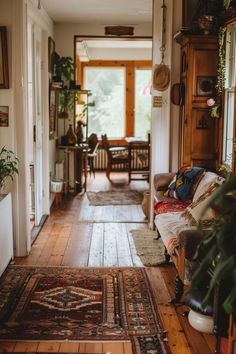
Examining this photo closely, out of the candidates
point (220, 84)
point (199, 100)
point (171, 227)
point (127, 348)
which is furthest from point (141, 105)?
point (127, 348)

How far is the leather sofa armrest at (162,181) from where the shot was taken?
5117 millimetres

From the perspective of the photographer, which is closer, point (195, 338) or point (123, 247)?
point (195, 338)

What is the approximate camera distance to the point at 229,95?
4.66m

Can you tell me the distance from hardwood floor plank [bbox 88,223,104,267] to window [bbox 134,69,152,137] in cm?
521

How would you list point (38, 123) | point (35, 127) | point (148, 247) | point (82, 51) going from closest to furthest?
point (148, 247)
point (35, 127)
point (38, 123)
point (82, 51)

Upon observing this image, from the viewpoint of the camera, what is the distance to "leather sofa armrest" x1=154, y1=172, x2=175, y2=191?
16.8ft

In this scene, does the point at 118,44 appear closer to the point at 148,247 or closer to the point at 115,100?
the point at 115,100

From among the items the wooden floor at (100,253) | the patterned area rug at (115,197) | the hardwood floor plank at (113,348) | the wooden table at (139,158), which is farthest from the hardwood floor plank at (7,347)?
the wooden table at (139,158)

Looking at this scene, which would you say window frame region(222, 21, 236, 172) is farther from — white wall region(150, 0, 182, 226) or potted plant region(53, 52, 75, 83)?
potted plant region(53, 52, 75, 83)

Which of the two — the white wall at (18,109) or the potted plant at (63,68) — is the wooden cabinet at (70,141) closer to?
the potted plant at (63,68)

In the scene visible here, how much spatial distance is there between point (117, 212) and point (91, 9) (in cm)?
267

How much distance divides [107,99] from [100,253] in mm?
6633

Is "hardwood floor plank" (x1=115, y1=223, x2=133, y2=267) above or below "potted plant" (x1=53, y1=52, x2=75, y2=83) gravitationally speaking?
below

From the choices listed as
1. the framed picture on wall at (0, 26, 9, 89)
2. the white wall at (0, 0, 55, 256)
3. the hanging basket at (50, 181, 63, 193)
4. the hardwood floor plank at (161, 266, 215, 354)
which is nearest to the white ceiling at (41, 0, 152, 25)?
the white wall at (0, 0, 55, 256)
